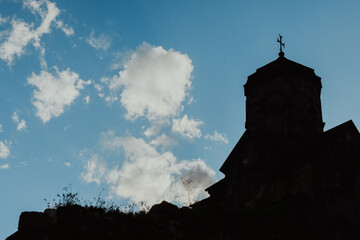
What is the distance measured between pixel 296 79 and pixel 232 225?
328 inches

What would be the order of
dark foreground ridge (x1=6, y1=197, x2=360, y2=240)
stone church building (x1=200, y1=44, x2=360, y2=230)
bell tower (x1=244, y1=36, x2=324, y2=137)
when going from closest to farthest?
dark foreground ridge (x1=6, y1=197, x2=360, y2=240) < stone church building (x1=200, y1=44, x2=360, y2=230) < bell tower (x1=244, y1=36, x2=324, y2=137)

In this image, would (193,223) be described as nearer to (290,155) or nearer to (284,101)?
(290,155)

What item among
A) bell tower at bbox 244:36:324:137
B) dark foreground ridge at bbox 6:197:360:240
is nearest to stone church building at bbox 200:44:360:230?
bell tower at bbox 244:36:324:137

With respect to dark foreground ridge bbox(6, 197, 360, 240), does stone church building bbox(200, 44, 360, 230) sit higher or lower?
higher

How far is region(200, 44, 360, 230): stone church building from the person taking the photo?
13289 millimetres

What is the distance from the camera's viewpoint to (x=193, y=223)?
448 inches

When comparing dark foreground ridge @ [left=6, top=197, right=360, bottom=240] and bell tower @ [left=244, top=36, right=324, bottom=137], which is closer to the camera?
dark foreground ridge @ [left=6, top=197, right=360, bottom=240]

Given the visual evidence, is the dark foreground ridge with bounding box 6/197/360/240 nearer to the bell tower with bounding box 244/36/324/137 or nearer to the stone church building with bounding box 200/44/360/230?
the stone church building with bounding box 200/44/360/230

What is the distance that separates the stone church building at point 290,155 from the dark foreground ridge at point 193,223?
0.57ft

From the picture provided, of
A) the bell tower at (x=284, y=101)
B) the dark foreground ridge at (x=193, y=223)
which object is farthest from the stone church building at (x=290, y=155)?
the dark foreground ridge at (x=193, y=223)

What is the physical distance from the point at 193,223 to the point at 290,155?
5.18 meters

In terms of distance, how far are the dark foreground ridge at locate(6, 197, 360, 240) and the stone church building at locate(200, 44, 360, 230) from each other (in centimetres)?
17

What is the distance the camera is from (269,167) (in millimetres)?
14695

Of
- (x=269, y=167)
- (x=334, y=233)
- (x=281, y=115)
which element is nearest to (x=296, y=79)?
(x=281, y=115)
